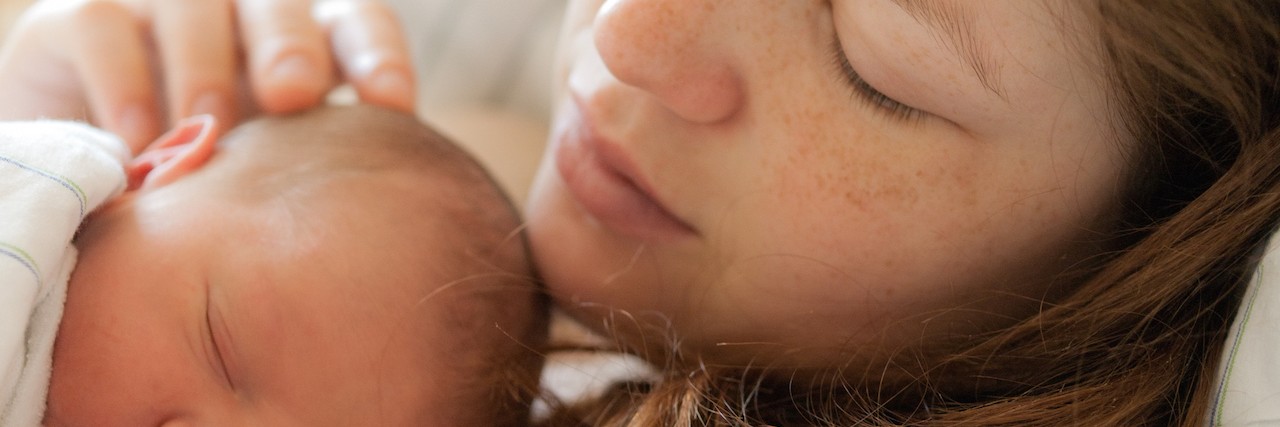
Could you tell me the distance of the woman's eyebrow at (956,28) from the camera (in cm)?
68

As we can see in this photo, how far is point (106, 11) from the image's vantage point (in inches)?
43.9

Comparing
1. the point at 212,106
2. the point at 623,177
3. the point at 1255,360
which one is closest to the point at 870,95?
the point at 623,177

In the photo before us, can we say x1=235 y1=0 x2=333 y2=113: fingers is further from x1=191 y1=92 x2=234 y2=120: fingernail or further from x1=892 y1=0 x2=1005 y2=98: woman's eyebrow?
x1=892 y1=0 x2=1005 y2=98: woman's eyebrow

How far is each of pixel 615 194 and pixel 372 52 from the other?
0.42m

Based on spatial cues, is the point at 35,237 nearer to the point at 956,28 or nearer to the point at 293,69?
the point at 293,69

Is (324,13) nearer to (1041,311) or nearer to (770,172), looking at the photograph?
(770,172)

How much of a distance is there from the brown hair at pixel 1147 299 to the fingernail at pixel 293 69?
51 centimetres

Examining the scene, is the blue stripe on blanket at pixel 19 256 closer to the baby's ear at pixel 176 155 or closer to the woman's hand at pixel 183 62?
the baby's ear at pixel 176 155

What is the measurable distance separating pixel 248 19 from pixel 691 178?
629 mm

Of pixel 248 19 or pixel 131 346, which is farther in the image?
pixel 248 19

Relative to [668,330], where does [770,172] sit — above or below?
above

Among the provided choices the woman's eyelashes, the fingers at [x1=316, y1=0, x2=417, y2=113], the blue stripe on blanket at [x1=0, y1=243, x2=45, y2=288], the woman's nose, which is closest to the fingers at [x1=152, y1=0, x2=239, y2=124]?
the fingers at [x1=316, y1=0, x2=417, y2=113]

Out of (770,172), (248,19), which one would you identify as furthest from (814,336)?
(248,19)

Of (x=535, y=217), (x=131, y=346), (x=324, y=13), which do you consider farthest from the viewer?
(x=324, y=13)
